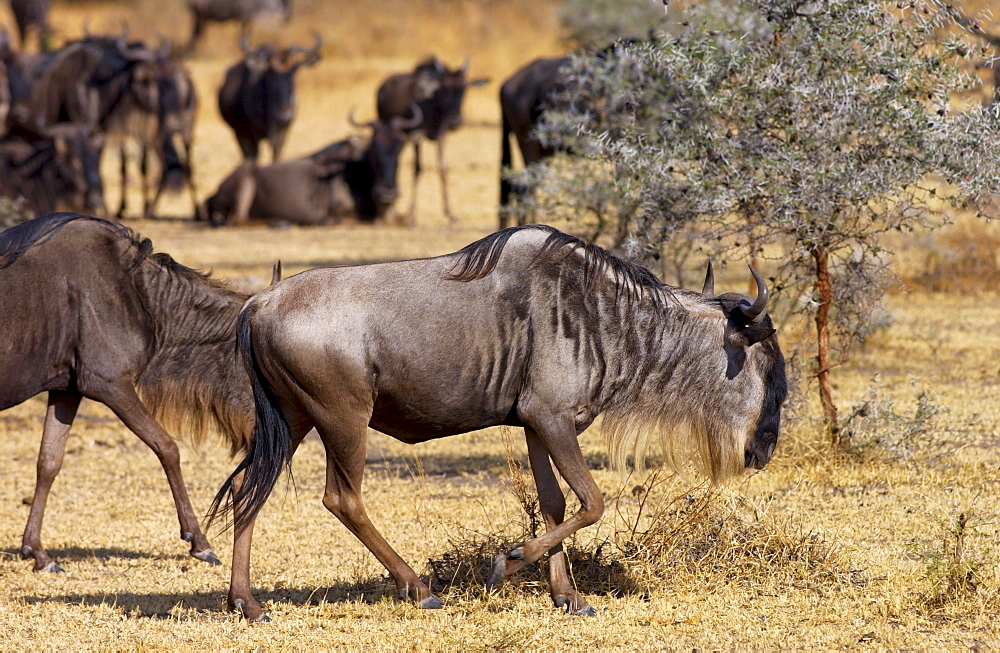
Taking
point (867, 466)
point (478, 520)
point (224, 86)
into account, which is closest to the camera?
point (478, 520)

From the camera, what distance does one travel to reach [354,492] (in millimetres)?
4797

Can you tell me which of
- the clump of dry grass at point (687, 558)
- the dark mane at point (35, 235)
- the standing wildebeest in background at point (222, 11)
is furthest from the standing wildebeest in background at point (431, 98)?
the standing wildebeest in background at point (222, 11)

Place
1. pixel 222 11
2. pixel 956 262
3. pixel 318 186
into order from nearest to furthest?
pixel 956 262
pixel 318 186
pixel 222 11

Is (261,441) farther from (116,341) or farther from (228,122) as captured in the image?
(228,122)

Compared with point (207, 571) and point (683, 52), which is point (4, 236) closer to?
point (207, 571)

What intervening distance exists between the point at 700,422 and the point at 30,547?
127 inches

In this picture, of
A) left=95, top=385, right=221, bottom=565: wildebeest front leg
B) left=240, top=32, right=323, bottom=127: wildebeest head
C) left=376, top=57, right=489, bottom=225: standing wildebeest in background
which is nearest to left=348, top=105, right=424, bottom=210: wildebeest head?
left=376, top=57, right=489, bottom=225: standing wildebeest in background

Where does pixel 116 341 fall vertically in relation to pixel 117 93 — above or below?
below

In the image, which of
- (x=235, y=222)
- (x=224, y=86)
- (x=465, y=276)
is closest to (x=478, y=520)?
(x=465, y=276)

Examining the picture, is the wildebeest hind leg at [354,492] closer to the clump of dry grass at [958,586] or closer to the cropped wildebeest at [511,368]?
the cropped wildebeest at [511,368]

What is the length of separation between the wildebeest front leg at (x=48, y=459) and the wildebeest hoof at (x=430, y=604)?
206 cm

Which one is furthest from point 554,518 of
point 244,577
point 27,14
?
point 27,14

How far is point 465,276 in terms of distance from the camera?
4816 millimetres

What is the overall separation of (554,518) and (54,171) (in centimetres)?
1274
